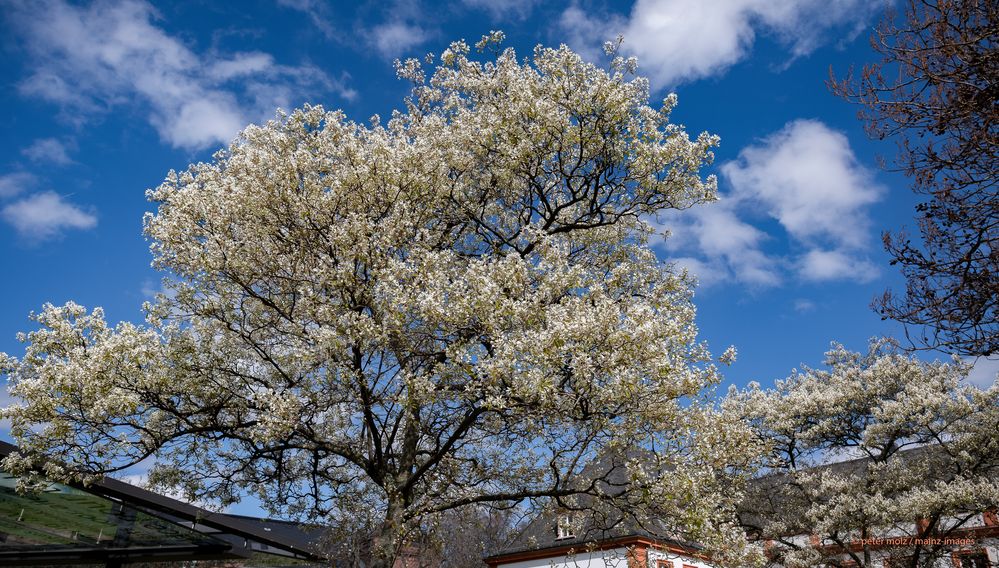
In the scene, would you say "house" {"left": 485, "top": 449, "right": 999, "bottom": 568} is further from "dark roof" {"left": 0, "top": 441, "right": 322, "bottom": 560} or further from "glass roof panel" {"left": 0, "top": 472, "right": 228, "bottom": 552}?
"glass roof panel" {"left": 0, "top": 472, "right": 228, "bottom": 552}

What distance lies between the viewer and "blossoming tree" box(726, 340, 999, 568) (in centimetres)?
2214

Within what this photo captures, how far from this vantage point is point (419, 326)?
490 inches

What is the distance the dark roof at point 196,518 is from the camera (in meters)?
11.0

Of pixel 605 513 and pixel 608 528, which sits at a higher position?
pixel 605 513

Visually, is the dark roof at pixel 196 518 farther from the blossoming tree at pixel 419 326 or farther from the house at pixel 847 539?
the house at pixel 847 539

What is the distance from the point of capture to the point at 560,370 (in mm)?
10688

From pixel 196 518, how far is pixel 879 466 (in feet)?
79.9

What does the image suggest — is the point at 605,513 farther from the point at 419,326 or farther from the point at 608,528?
the point at 419,326

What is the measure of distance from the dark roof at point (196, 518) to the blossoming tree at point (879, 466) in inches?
617

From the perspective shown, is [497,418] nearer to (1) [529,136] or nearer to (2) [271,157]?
(1) [529,136]

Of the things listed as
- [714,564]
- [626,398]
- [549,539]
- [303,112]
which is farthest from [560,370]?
[549,539]

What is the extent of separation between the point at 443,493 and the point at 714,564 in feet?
20.9

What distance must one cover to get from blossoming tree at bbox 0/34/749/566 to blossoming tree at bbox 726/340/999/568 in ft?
36.1

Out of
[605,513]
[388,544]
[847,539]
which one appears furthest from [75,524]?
[847,539]
